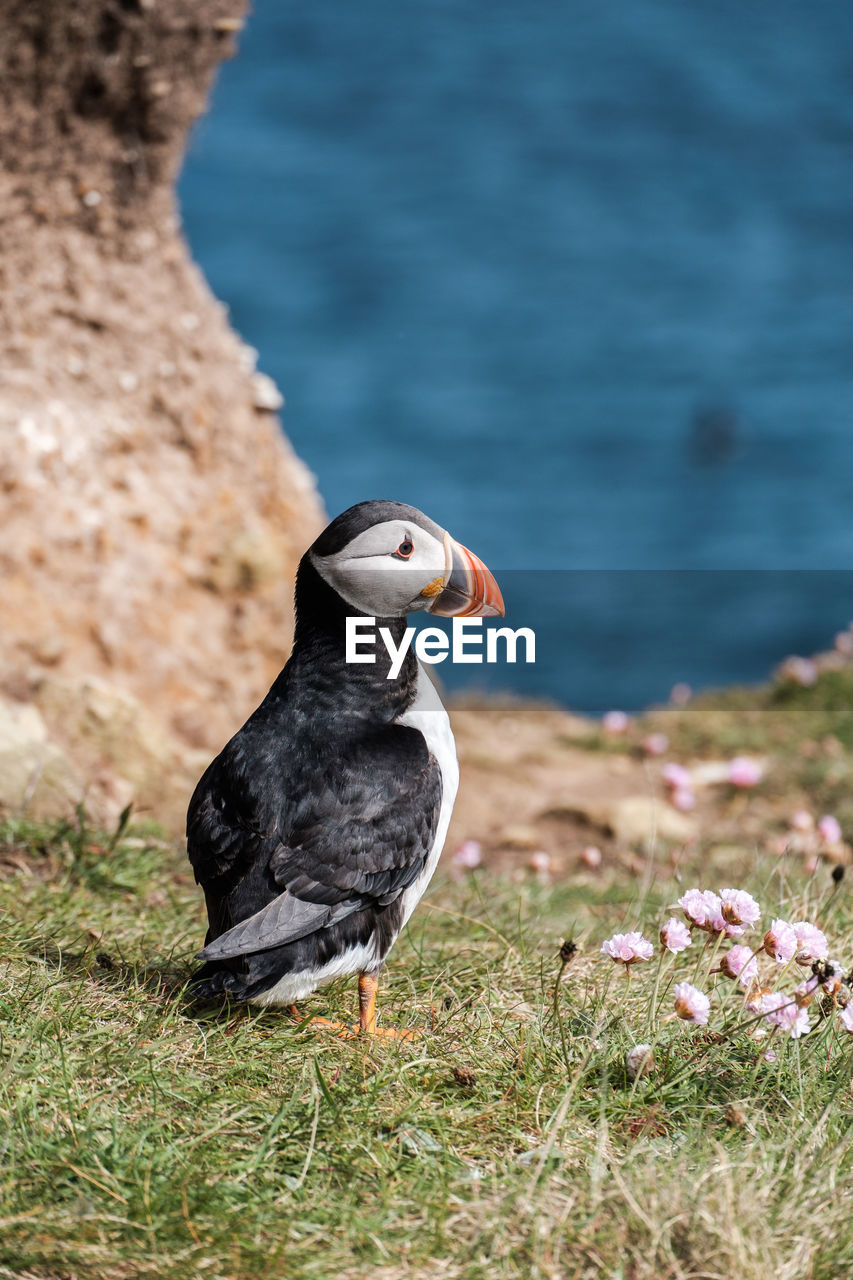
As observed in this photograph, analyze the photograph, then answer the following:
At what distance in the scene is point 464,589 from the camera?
10.6 ft

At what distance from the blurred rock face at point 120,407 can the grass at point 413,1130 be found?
2.43m

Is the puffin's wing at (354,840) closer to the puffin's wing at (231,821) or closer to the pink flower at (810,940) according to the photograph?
the puffin's wing at (231,821)

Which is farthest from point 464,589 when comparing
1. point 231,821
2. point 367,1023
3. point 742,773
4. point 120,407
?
point 742,773

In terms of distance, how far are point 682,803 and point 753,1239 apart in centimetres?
431

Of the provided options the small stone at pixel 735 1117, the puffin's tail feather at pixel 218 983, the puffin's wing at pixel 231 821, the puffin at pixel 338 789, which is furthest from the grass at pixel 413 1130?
the puffin's wing at pixel 231 821

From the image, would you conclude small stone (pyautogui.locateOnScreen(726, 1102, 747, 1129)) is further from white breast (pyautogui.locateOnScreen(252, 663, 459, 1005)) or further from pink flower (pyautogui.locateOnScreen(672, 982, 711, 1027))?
white breast (pyautogui.locateOnScreen(252, 663, 459, 1005))

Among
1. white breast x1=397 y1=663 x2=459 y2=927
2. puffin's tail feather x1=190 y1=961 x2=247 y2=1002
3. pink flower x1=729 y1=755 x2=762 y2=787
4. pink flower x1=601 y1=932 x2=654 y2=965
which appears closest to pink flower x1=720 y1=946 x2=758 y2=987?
pink flower x1=601 y1=932 x2=654 y2=965

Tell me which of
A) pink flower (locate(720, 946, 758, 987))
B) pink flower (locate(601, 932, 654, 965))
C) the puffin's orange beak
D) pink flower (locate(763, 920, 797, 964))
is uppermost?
the puffin's orange beak

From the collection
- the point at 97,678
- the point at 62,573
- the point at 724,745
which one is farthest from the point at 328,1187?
the point at 724,745

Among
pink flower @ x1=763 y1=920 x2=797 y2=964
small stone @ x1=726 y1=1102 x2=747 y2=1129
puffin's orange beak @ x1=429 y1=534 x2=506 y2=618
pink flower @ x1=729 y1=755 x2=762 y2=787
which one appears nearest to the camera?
small stone @ x1=726 y1=1102 x2=747 y2=1129

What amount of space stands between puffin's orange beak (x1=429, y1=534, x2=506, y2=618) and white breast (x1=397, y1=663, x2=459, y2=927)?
0.24 meters

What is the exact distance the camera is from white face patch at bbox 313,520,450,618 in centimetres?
316

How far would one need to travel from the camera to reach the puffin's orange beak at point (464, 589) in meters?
3.20

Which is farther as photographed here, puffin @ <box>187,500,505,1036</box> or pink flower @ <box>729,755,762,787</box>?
pink flower @ <box>729,755,762,787</box>
